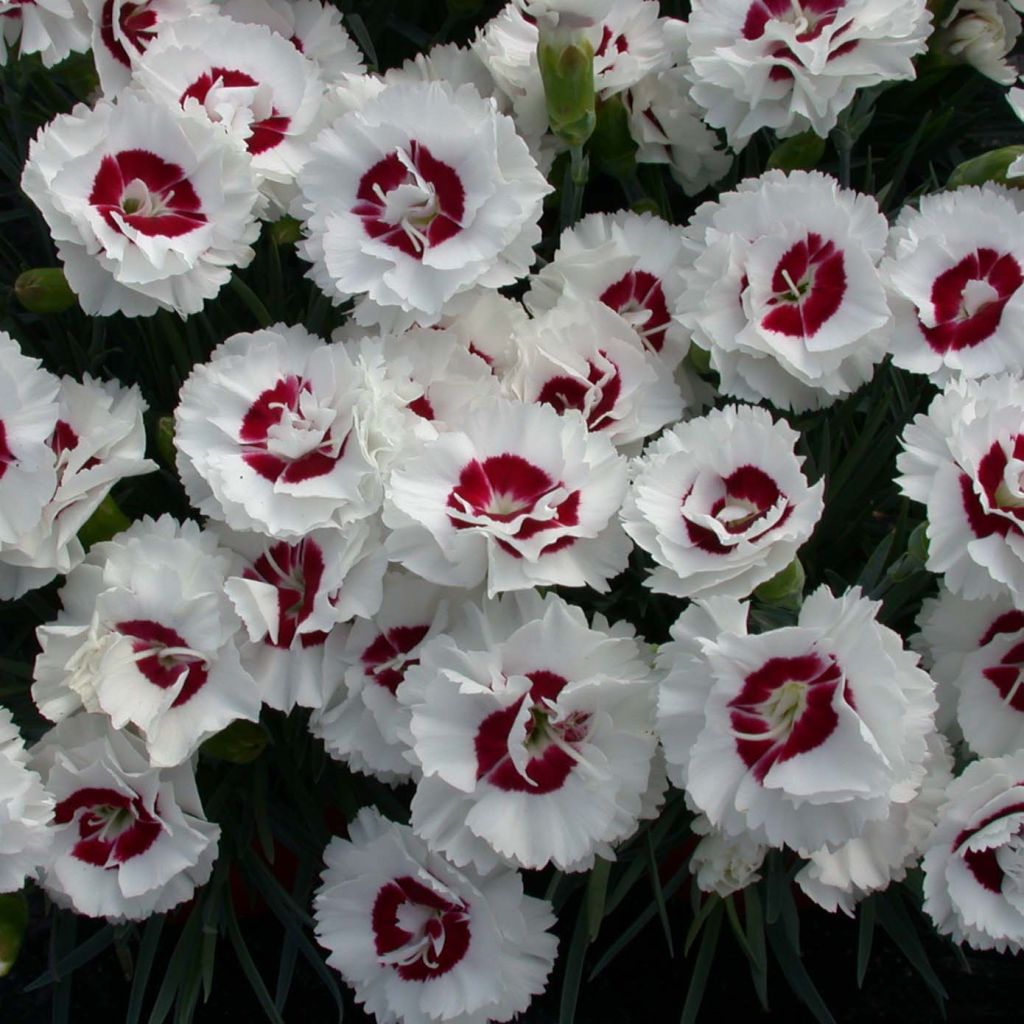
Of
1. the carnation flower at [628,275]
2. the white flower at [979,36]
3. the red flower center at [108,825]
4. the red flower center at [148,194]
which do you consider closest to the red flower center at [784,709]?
the carnation flower at [628,275]

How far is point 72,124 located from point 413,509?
44 centimetres

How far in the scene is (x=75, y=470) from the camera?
40.1 inches


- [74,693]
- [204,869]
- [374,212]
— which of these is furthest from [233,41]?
[204,869]

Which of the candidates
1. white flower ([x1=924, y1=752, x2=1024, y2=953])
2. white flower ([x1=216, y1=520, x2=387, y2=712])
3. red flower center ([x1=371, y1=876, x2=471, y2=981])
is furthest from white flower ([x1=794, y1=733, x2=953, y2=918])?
white flower ([x1=216, y1=520, x2=387, y2=712])

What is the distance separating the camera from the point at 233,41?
3.84ft

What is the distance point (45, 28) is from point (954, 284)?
0.81m

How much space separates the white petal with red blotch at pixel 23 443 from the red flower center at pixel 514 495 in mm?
302

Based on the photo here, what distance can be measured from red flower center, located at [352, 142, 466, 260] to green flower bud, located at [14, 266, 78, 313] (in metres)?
0.28

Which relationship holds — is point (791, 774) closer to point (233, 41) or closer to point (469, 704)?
point (469, 704)

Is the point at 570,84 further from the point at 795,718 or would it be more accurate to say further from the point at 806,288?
the point at 795,718

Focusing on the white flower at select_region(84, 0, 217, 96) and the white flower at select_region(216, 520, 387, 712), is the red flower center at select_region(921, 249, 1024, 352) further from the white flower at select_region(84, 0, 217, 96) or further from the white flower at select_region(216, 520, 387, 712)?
the white flower at select_region(84, 0, 217, 96)

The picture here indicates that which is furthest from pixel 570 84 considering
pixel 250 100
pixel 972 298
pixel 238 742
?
pixel 238 742

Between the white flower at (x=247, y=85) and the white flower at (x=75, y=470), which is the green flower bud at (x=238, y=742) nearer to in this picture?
the white flower at (x=75, y=470)

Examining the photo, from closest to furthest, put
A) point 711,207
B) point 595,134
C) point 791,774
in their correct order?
point 791,774, point 711,207, point 595,134
